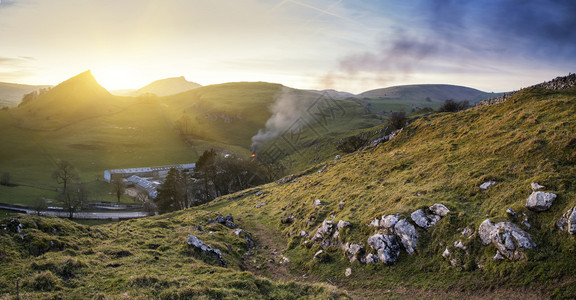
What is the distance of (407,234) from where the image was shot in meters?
18.9

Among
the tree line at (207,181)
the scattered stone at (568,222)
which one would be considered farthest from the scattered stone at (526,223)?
the tree line at (207,181)

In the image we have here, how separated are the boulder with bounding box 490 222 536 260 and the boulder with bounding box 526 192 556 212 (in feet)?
5.84

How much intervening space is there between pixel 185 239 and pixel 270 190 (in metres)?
28.1

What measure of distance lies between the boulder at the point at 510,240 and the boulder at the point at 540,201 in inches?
70.0

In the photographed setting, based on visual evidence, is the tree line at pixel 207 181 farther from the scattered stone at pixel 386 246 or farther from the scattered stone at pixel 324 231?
the scattered stone at pixel 386 246

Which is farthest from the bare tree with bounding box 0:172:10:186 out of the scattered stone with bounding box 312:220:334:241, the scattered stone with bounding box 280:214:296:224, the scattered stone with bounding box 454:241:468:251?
the scattered stone with bounding box 454:241:468:251

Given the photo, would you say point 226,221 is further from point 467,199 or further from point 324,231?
point 467,199

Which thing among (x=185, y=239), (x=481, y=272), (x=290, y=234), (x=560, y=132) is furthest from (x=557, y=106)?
(x=185, y=239)

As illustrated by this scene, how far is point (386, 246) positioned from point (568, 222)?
388 inches

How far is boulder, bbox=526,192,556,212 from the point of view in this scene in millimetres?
15672

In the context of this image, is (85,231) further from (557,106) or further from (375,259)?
(557,106)

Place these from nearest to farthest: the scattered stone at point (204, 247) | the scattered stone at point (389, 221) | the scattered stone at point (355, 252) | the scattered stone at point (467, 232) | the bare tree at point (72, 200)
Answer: the scattered stone at point (467, 232) < the scattered stone at point (355, 252) < the scattered stone at point (389, 221) < the scattered stone at point (204, 247) < the bare tree at point (72, 200)

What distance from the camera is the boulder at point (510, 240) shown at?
571 inches

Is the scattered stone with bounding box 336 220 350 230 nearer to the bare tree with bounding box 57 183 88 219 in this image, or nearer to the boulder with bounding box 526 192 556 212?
the boulder with bounding box 526 192 556 212
